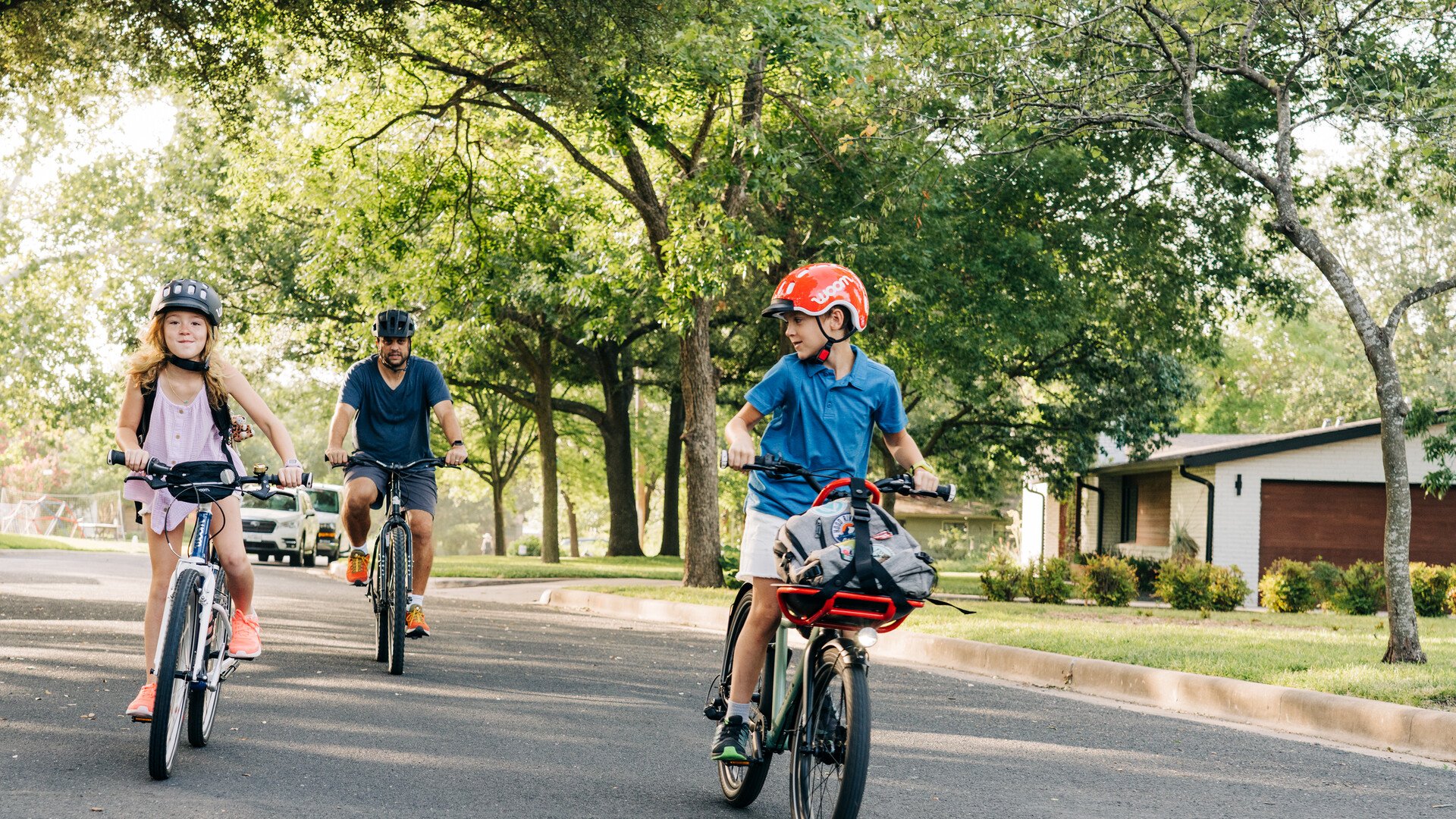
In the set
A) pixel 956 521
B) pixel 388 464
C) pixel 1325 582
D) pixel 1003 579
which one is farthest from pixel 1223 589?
pixel 956 521

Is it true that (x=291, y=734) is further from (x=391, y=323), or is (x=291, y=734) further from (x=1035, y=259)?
(x=1035, y=259)

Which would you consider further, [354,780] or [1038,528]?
[1038,528]

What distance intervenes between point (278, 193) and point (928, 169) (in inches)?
472

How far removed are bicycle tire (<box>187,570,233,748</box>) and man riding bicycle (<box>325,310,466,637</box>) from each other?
2770mm

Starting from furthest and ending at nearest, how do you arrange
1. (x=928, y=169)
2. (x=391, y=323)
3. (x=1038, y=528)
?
(x=1038, y=528) < (x=928, y=169) < (x=391, y=323)

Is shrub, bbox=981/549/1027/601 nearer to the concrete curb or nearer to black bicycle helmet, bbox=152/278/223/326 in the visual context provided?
the concrete curb

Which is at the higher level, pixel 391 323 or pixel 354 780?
pixel 391 323

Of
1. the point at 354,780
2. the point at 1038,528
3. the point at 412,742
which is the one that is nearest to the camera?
the point at 354,780

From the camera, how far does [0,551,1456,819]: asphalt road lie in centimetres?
520

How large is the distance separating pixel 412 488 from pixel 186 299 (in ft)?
11.1

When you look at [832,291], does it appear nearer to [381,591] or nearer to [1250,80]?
[381,591]

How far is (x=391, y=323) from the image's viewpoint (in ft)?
28.5

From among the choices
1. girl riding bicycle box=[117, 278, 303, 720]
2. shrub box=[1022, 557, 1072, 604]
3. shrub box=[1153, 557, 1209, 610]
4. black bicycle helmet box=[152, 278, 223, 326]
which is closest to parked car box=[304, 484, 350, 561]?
shrub box=[1022, 557, 1072, 604]

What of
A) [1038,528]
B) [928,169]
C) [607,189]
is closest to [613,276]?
[607,189]
